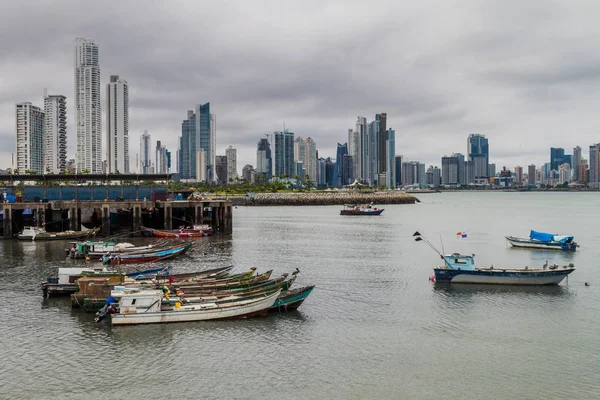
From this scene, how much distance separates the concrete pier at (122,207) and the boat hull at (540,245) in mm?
40521

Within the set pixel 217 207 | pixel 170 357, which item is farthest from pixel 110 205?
pixel 170 357

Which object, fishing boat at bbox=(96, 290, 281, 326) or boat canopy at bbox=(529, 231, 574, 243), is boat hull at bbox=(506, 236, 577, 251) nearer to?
boat canopy at bbox=(529, 231, 574, 243)

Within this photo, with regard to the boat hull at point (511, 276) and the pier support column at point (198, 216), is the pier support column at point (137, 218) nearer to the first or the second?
the pier support column at point (198, 216)

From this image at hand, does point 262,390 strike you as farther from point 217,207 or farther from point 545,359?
point 217,207

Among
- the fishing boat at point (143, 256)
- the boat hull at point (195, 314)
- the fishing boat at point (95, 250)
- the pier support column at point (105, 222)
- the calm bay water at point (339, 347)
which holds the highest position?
the pier support column at point (105, 222)

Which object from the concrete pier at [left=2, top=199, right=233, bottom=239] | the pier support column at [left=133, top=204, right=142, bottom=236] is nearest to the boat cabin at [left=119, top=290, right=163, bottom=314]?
the concrete pier at [left=2, top=199, right=233, bottom=239]

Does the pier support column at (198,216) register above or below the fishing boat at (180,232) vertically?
above

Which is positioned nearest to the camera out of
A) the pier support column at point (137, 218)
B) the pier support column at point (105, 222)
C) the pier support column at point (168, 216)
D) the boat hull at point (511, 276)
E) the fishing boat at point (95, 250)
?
the boat hull at point (511, 276)

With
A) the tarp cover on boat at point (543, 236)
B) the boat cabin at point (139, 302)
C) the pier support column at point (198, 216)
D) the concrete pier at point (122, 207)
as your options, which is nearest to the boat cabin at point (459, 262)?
the boat cabin at point (139, 302)

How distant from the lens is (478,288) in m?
40.0

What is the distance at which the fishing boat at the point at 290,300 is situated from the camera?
106ft

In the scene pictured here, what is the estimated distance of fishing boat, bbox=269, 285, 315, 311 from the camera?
3238cm

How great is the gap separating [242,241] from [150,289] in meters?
39.2

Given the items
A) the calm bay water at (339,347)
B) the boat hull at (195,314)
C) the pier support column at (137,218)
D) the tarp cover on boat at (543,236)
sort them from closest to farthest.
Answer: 1. the calm bay water at (339,347)
2. the boat hull at (195,314)
3. the tarp cover on boat at (543,236)
4. the pier support column at (137,218)
